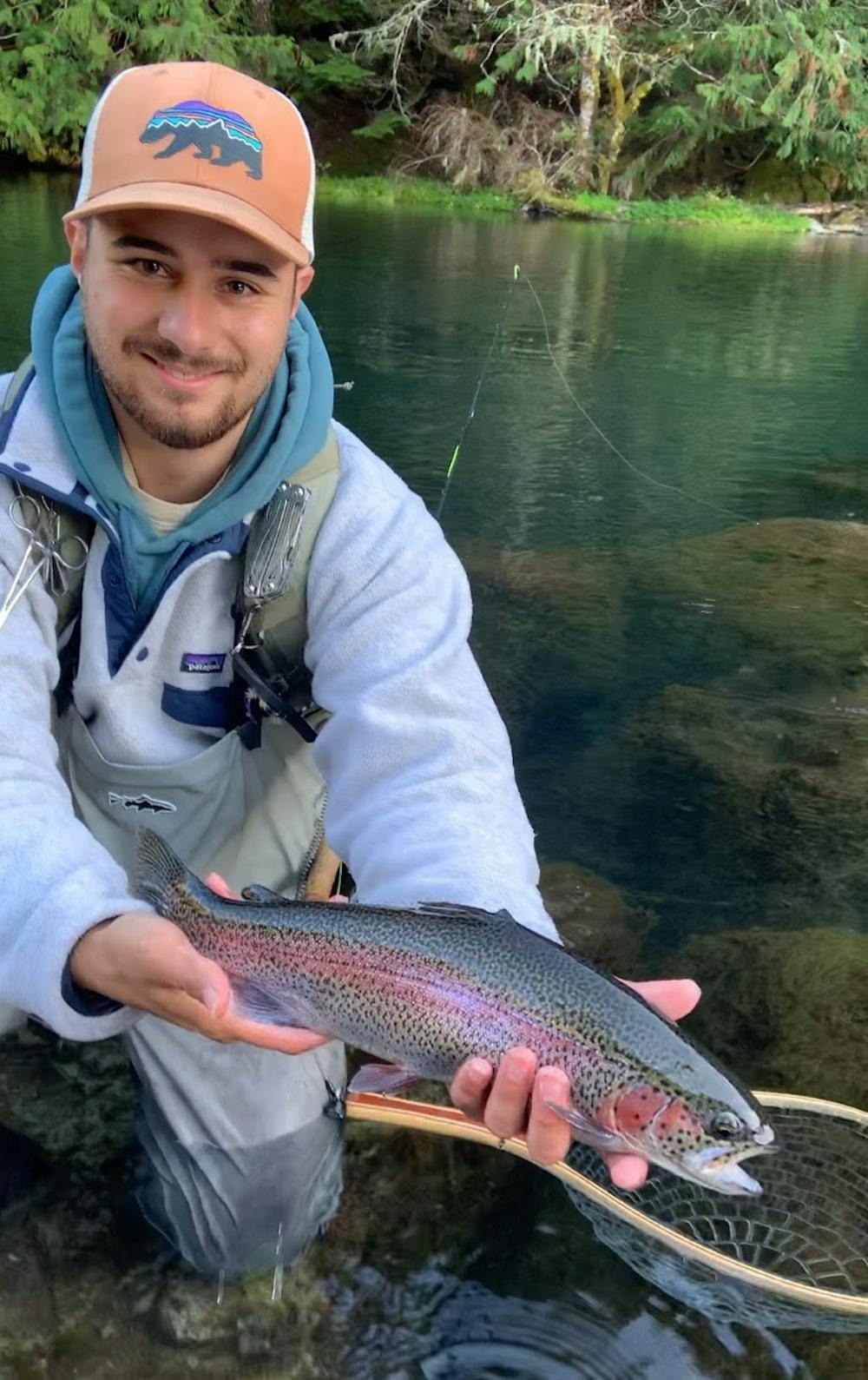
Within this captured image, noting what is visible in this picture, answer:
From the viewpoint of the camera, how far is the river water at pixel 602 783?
2.94 meters

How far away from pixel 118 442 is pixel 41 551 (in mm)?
305

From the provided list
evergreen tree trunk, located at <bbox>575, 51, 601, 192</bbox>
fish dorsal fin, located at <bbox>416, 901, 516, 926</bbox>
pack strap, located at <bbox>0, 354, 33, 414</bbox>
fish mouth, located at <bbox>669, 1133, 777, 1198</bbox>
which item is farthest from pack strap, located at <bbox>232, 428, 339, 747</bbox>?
evergreen tree trunk, located at <bbox>575, 51, 601, 192</bbox>

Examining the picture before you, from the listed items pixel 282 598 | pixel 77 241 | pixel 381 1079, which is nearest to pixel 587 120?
pixel 77 241

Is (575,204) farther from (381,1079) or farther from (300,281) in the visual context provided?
(381,1079)

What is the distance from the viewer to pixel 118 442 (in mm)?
2703

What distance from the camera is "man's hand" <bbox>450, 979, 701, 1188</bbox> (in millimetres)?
1865

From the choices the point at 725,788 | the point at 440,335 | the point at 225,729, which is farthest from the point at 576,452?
the point at 225,729

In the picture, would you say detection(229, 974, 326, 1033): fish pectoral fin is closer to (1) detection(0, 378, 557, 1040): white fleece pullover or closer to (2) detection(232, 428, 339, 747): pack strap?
(1) detection(0, 378, 557, 1040): white fleece pullover

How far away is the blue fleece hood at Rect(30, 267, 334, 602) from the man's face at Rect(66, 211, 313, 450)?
86 mm

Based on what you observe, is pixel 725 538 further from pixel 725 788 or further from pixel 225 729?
pixel 225 729

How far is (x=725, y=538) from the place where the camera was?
946cm

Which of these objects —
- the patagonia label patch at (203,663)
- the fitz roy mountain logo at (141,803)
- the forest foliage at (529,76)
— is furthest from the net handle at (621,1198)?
the forest foliage at (529,76)

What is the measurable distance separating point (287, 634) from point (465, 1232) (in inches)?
64.4

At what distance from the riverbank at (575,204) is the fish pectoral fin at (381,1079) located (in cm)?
3214
